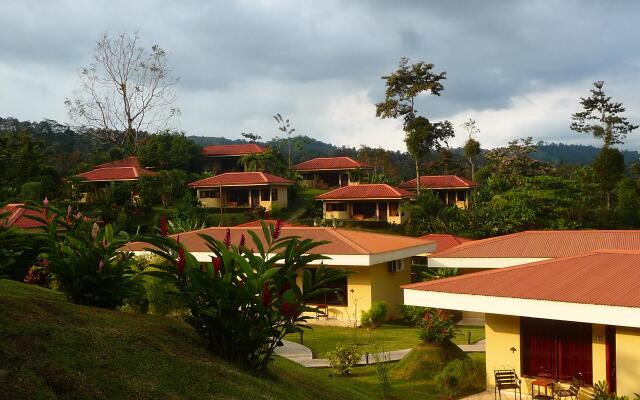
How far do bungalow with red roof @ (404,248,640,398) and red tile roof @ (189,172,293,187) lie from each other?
38.9 metres

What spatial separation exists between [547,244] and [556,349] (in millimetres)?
10756

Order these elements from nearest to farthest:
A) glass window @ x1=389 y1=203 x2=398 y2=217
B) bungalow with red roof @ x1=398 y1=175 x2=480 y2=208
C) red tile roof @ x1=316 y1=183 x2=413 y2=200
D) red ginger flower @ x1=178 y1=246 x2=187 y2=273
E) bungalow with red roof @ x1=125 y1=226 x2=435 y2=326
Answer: red ginger flower @ x1=178 y1=246 x2=187 y2=273, bungalow with red roof @ x1=125 y1=226 x2=435 y2=326, red tile roof @ x1=316 y1=183 x2=413 y2=200, glass window @ x1=389 y1=203 x2=398 y2=217, bungalow with red roof @ x1=398 y1=175 x2=480 y2=208

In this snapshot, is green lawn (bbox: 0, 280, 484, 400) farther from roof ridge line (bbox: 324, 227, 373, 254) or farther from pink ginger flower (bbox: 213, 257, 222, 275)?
roof ridge line (bbox: 324, 227, 373, 254)

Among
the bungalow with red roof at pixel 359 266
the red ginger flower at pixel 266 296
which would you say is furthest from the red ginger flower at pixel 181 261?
the bungalow with red roof at pixel 359 266

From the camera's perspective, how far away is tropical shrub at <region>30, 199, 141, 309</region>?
27.5ft

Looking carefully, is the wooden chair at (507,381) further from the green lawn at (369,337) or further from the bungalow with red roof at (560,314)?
the green lawn at (369,337)

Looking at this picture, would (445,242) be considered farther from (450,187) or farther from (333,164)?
(333,164)

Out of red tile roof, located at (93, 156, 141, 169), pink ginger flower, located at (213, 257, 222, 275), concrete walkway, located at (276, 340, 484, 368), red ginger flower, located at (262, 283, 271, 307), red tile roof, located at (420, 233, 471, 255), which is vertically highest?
red tile roof, located at (93, 156, 141, 169)

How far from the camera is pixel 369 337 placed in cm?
2153

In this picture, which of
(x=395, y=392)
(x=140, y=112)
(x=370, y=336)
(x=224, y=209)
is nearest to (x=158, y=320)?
(x=395, y=392)

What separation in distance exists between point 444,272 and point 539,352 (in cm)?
1192

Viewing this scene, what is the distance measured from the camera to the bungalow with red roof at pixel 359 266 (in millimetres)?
23625

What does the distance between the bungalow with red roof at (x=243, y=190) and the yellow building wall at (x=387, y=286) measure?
90.9ft

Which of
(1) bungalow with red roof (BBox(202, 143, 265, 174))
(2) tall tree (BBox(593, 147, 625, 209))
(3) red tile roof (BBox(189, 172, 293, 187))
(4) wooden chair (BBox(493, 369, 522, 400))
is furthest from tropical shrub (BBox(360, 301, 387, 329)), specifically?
(1) bungalow with red roof (BBox(202, 143, 265, 174))
